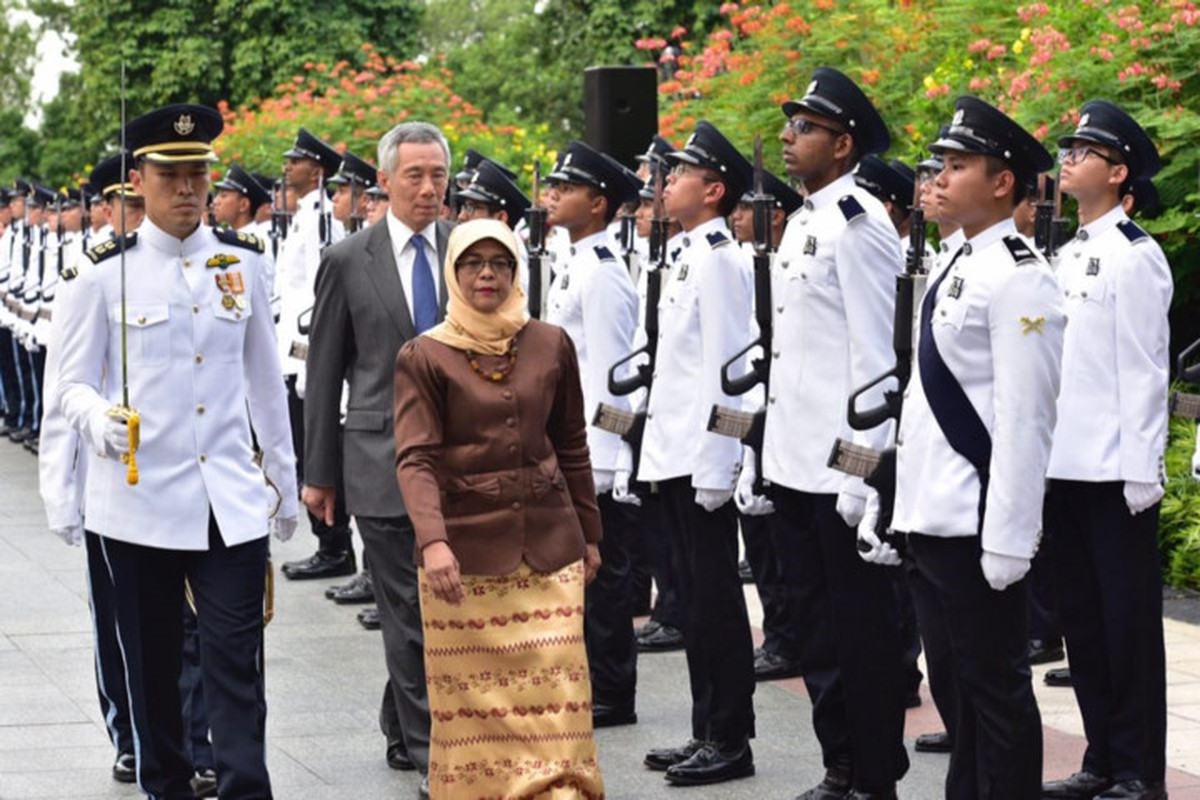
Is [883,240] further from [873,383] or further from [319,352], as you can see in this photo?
[319,352]

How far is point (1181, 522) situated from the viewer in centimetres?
1143

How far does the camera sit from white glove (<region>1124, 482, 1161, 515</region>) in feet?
24.1

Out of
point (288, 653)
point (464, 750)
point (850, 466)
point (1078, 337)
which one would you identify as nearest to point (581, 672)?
point (464, 750)

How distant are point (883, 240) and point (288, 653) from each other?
4284mm

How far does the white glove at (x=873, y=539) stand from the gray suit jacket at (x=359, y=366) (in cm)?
164

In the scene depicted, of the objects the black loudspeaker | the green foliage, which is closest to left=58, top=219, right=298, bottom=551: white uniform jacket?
the green foliage

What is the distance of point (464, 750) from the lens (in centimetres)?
660

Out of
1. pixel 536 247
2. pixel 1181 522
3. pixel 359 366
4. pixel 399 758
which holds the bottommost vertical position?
pixel 399 758

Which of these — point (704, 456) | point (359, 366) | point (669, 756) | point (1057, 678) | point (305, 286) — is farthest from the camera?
point (305, 286)

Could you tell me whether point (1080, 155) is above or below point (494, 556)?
above

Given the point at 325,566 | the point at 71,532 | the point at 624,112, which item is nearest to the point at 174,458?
the point at 71,532

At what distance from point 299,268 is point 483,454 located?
689 cm

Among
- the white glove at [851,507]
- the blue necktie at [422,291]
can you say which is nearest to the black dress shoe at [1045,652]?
the white glove at [851,507]

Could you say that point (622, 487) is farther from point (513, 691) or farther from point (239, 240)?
point (513, 691)
